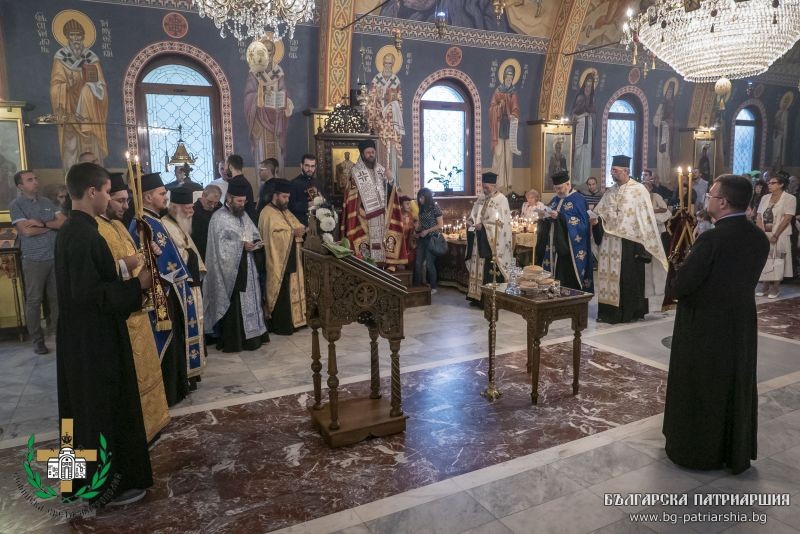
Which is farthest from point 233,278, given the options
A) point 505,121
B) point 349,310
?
point 505,121

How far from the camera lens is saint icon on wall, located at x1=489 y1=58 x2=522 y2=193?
11922 mm

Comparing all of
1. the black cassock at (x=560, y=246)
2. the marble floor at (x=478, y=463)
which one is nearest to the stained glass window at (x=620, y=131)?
the black cassock at (x=560, y=246)

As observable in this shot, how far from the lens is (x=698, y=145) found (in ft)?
48.2

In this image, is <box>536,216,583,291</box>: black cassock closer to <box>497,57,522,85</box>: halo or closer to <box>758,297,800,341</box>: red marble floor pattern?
<box>758,297,800,341</box>: red marble floor pattern

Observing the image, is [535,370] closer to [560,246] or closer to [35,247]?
[560,246]

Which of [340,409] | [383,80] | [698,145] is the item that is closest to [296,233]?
[340,409]

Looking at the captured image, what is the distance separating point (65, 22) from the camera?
26.9ft

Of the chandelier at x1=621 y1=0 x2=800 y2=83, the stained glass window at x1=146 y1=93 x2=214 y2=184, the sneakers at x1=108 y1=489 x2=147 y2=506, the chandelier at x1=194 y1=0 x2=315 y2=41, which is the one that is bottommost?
the sneakers at x1=108 y1=489 x2=147 y2=506

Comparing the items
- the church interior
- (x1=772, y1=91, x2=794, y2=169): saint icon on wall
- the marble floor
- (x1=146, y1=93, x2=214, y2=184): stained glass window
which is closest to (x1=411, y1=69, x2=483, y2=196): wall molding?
the church interior

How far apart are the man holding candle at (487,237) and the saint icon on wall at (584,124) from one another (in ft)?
18.6

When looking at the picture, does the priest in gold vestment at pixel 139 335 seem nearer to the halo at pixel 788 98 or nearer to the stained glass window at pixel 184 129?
the stained glass window at pixel 184 129

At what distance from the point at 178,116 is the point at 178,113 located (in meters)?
0.05

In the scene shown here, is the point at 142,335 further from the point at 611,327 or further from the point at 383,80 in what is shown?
the point at 383,80

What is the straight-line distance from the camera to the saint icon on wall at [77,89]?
8.23 meters
